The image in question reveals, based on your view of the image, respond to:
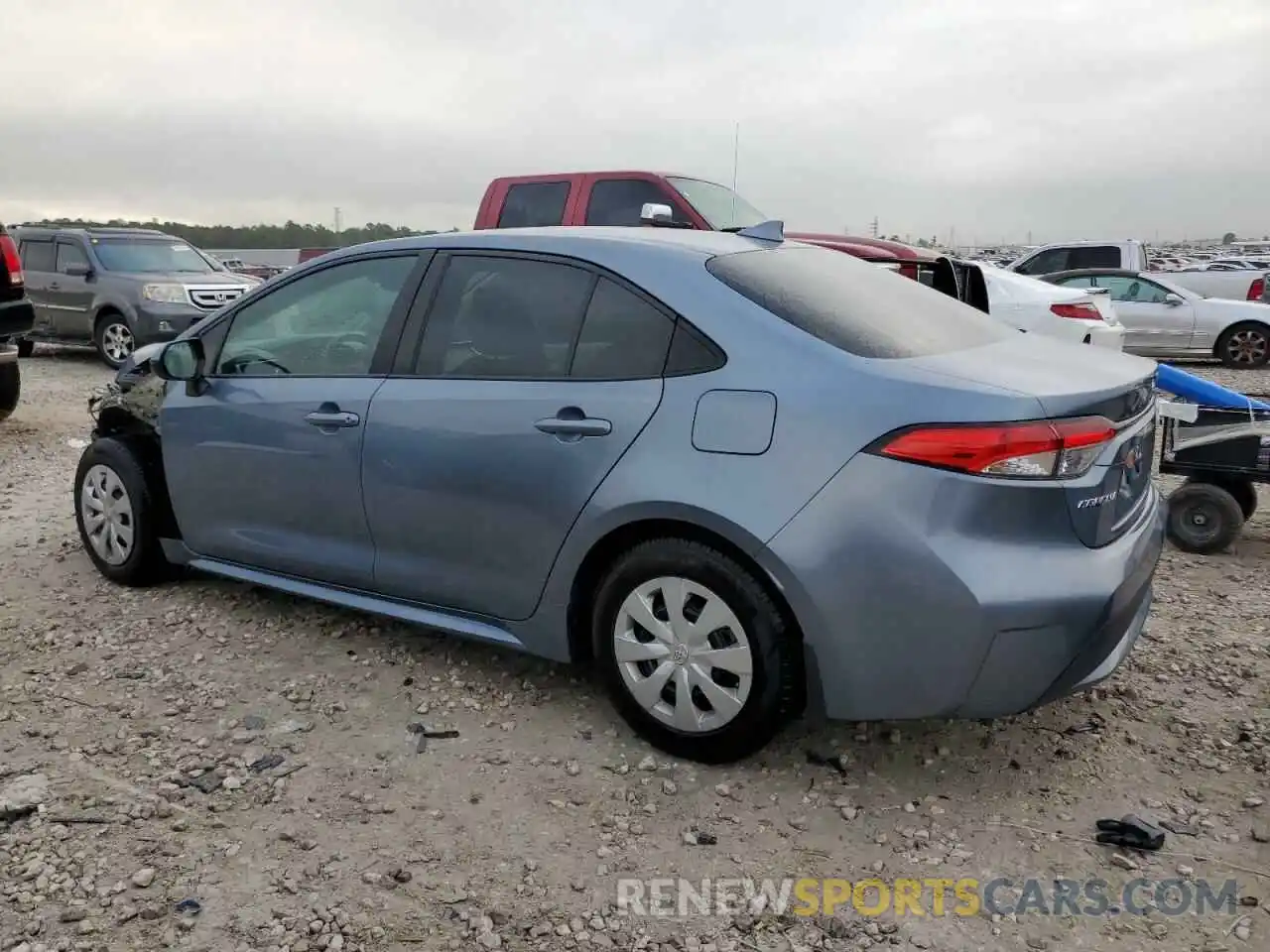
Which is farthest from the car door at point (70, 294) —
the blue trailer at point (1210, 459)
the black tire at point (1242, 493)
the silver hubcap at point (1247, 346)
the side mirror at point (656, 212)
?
the silver hubcap at point (1247, 346)

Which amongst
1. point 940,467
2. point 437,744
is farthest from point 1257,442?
point 437,744

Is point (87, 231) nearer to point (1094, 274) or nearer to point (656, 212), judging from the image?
point (656, 212)

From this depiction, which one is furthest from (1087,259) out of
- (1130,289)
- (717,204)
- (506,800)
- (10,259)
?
(506,800)

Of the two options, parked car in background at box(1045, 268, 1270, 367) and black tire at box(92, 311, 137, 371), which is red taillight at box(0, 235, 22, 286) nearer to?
black tire at box(92, 311, 137, 371)

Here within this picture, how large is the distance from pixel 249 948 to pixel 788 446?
5.86 ft

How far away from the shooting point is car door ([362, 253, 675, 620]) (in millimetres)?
3174

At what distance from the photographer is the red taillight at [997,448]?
265 centimetres

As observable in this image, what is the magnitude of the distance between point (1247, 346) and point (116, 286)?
46.8 ft

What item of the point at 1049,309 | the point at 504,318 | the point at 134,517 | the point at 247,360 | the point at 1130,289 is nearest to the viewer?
the point at 504,318

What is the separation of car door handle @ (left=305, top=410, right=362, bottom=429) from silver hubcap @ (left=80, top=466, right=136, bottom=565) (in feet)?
4.30

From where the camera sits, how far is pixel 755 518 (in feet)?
9.27

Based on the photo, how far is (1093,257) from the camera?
16.4 meters

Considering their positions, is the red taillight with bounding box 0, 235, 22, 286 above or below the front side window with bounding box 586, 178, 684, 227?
below

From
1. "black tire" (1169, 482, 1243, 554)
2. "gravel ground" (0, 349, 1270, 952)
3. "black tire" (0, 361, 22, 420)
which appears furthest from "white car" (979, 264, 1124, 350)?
"black tire" (0, 361, 22, 420)
